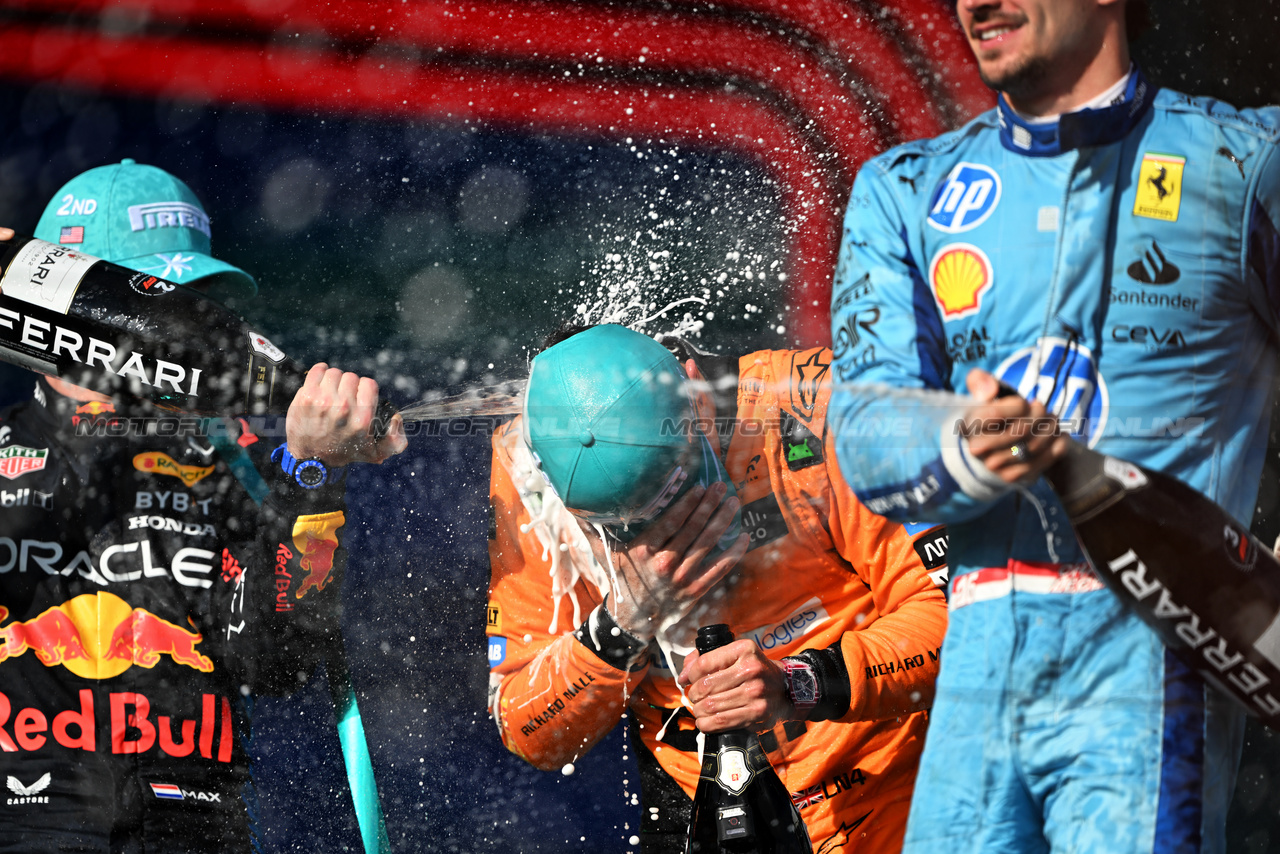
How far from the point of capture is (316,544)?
1428 mm

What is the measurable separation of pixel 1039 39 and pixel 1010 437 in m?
0.33

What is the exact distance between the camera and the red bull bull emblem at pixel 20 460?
164 cm

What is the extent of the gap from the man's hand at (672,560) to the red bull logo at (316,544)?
0.35 metres

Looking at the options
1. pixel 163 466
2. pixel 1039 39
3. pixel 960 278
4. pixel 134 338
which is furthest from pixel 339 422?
pixel 1039 39

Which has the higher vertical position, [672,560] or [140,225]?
[140,225]

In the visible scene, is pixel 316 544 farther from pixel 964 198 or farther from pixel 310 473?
pixel 964 198

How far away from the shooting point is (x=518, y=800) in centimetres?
140

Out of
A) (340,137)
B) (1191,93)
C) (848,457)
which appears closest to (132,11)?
(340,137)

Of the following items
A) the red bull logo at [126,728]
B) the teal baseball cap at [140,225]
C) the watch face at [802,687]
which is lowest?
the watch face at [802,687]

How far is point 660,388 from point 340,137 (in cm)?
57

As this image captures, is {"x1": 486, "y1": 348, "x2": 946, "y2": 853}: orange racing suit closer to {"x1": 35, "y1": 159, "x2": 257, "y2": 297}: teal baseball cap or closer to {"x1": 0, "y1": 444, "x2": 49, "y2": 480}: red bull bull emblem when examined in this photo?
{"x1": 35, "y1": 159, "x2": 257, "y2": 297}: teal baseball cap

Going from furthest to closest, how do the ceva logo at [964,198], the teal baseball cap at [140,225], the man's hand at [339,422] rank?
the teal baseball cap at [140,225] < the man's hand at [339,422] < the ceva logo at [964,198]

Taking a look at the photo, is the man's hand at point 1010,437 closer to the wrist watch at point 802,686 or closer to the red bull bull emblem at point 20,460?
the wrist watch at point 802,686

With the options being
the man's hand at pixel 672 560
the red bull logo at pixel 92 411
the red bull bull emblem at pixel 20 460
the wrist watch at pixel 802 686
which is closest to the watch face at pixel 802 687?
the wrist watch at pixel 802 686
